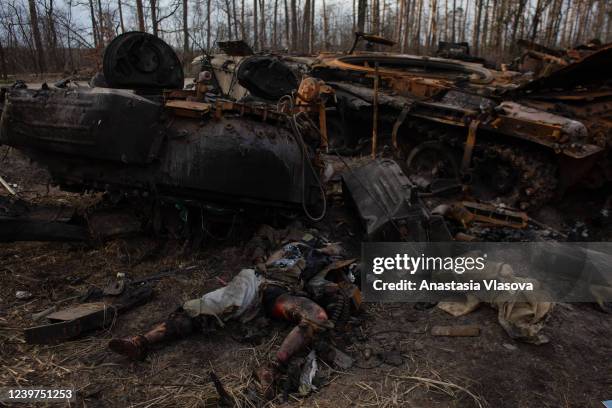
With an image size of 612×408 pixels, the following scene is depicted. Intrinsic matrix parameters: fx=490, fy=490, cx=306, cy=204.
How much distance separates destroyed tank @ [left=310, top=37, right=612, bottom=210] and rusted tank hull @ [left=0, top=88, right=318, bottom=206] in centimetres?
323

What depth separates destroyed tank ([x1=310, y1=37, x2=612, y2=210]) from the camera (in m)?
6.33

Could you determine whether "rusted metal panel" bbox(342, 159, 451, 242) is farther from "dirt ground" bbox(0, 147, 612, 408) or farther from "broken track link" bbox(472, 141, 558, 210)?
"broken track link" bbox(472, 141, 558, 210)

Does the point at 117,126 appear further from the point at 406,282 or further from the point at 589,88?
the point at 589,88

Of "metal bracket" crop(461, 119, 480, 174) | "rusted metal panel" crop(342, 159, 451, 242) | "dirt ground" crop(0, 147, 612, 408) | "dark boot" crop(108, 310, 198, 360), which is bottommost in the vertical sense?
"dirt ground" crop(0, 147, 612, 408)

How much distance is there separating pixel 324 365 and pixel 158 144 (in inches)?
96.8

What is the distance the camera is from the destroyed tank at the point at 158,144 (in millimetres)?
4328

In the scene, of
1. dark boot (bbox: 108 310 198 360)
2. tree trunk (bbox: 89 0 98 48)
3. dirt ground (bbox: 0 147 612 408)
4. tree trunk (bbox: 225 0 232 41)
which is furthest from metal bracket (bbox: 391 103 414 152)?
tree trunk (bbox: 225 0 232 41)

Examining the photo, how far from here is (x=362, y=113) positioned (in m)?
8.60

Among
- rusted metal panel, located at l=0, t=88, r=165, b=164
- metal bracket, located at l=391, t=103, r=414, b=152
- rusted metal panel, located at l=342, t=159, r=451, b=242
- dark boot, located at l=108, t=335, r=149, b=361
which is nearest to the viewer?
dark boot, located at l=108, t=335, r=149, b=361

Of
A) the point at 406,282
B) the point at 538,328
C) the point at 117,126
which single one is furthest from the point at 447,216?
the point at 117,126

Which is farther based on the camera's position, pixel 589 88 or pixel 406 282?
pixel 589 88

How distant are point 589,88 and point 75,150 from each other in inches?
268

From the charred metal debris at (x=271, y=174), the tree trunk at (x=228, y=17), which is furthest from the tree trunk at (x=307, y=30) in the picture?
the charred metal debris at (x=271, y=174)

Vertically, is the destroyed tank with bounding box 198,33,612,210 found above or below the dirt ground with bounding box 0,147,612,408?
above
